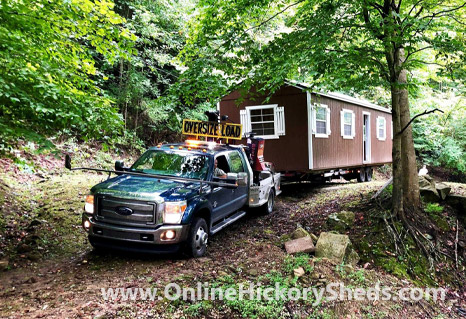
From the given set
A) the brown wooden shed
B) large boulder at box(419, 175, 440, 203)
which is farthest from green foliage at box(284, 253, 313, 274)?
the brown wooden shed

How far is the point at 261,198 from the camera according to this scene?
780cm

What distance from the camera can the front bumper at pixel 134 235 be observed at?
4.48 meters

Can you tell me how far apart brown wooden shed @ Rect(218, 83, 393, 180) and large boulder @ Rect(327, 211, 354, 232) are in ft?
11.9

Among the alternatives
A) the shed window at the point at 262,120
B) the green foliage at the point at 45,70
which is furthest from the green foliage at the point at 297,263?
the shed window at the point at 262,120

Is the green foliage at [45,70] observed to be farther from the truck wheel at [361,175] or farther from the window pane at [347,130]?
the truck wheel at [361,175]

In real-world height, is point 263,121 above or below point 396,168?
above

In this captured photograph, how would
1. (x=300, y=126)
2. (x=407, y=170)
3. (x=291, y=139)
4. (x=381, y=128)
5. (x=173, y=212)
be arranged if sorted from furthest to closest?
(x=381, y=128), (x=291, y=139), (x=300, y=126), (x=407, y=170), (x=173, y=212)

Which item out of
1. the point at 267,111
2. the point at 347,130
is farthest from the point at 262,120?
the point at 347,130

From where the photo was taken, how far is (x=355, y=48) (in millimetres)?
6016

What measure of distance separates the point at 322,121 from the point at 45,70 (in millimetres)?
9338

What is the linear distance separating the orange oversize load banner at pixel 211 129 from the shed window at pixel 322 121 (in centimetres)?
419

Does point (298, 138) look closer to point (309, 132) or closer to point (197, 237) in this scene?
point (309, 132)

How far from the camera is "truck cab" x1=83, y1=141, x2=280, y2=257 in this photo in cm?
452

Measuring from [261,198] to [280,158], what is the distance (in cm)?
365
